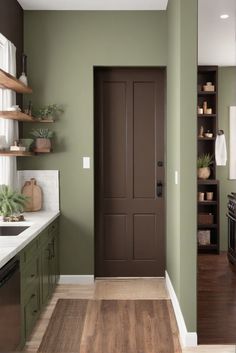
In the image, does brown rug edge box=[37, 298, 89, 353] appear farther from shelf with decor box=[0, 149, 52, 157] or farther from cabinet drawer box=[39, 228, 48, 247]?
shelf with decor box=[0, 149, 52, 157]

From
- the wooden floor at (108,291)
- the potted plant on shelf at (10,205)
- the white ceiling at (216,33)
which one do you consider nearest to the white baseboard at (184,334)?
the wooden floor at (108,291)

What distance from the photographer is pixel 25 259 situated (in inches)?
114

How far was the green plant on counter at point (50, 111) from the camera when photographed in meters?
4.44

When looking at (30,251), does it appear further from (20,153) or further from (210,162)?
(210,162)

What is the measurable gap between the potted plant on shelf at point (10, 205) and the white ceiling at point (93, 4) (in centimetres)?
196

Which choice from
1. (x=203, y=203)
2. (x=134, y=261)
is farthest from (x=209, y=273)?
(x=203, y=203)

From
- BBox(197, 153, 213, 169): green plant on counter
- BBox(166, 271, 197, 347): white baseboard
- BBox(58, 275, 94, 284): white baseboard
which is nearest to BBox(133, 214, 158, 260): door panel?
BBox(58, 275, 94, 284): white baseboard

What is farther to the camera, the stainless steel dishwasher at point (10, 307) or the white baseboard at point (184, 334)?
the white baseboard at point (184, 334)

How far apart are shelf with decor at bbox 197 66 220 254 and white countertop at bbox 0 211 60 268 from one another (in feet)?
9.25

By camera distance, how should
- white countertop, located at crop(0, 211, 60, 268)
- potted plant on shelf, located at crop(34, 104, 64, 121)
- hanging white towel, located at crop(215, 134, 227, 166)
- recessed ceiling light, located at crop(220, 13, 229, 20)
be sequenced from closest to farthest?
white countertop, located at crop(0, 211, 60, 268) → recessed ceiling light, located at crop(220, 13, 229, 20) → potted plant on shelf, located at crop(34, 104, 64, 121) → hanging white towel, located at crop(215, 134, 227, 166)

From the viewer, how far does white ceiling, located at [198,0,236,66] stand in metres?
4.09

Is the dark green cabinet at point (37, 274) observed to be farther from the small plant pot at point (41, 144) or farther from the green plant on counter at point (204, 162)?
the green plant on counter at point (204, 162)

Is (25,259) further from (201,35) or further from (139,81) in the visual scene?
(201,35)

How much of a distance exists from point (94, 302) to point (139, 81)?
2.39m
